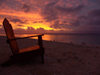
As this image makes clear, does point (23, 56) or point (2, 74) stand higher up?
point (23, 56)

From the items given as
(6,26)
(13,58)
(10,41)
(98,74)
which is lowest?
(98,74)

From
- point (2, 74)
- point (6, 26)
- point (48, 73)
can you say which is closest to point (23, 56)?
point (2, 74)

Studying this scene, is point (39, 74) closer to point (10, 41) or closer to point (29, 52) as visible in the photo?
point (29, 52)

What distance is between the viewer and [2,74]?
96.4 inches

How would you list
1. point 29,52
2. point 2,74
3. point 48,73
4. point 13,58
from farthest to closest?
point 29,52 → point 13,58 → point 48,73 → point 2,74

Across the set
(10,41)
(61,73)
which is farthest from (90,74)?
(10,41)

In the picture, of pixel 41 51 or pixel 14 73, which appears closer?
pixel 14 73

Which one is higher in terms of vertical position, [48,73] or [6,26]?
[6,26]

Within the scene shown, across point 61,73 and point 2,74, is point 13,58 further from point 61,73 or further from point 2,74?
point 61,73

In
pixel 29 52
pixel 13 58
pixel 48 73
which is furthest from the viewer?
pixel 29 52

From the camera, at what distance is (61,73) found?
2.77 m

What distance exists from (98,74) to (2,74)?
3409mm

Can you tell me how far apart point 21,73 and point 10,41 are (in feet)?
3.97

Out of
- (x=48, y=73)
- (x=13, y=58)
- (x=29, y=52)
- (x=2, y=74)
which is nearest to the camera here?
(x=2, y=74)
